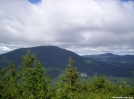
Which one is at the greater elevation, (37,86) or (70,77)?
(37,86)

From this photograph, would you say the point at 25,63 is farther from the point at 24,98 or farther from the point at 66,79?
the point at 66,79

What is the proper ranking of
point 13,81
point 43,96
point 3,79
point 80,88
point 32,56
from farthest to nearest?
point 80,88, point 3,79, point 32,56, point 13,81, point 43,96

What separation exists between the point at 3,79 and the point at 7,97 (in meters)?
16.8

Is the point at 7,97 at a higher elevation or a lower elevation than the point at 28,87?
lower

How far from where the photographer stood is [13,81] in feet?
141

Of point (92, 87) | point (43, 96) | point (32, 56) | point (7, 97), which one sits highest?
point (32, 56)

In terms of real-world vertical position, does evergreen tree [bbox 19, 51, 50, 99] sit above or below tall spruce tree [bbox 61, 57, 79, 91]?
above

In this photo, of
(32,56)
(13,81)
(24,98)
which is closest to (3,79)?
(13,81)

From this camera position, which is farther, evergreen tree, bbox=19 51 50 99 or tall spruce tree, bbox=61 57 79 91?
tall spruce tree, bbox=61 57 79 91

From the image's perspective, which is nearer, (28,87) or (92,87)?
(28,87)

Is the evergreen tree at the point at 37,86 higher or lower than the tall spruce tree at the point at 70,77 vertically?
higher

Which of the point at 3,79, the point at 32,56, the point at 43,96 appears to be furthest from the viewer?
the point at 3,79

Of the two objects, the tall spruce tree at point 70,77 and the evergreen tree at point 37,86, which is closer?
the evergreen tree at point 37,86

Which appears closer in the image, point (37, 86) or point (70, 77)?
point (37, 86)
